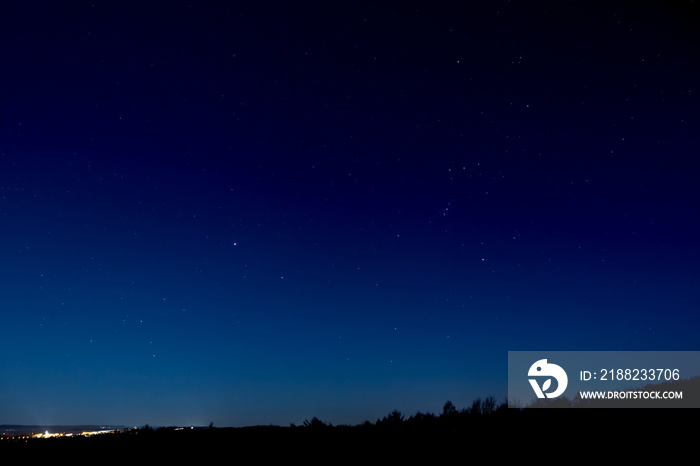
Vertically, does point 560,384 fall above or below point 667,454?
above

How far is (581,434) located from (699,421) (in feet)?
7.65

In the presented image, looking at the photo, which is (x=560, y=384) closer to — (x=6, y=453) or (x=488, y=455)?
(x=488, y=455)

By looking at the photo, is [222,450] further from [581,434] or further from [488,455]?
[581,434]

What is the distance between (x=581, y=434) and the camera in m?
6.17

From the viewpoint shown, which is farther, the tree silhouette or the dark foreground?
the tree silhouette

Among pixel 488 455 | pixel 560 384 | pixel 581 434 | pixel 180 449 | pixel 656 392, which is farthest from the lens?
pixel 560 384

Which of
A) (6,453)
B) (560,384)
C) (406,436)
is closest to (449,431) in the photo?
(406,436)

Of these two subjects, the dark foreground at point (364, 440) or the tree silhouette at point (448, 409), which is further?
the tree silhouette at point (448, 409)

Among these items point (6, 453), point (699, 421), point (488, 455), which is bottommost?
point (6, 453)

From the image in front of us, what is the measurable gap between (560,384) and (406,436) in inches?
305

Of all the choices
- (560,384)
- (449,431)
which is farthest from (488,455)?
(560,384)

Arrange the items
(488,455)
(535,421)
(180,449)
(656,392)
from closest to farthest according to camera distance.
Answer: (488,455) < (180,449) < (535,421) < (656,392)

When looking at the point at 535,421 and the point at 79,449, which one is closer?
the point at 79,449

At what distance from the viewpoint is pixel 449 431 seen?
5.73m
